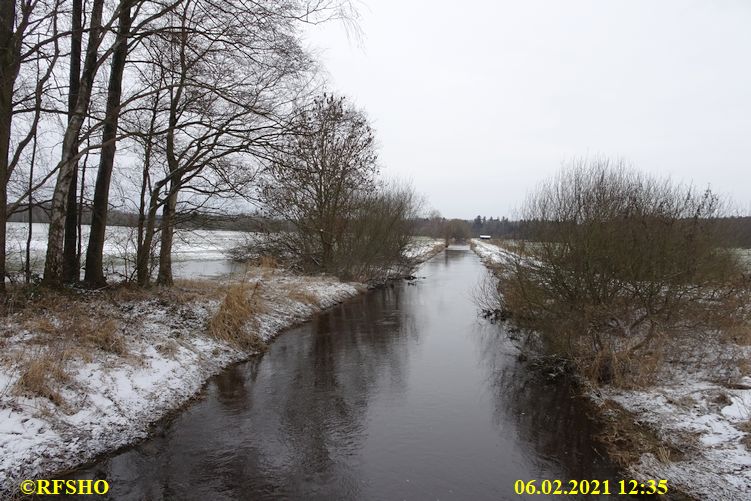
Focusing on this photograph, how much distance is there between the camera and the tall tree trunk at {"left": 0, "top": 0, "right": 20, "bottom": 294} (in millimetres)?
8211

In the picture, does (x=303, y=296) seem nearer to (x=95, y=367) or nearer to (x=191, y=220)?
(x=191, y=220)

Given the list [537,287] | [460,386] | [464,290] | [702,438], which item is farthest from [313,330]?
[464,290]

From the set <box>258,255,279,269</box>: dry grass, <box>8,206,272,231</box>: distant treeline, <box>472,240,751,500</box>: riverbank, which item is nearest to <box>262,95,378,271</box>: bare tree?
<box>258,255,279,269</box>: dry grass

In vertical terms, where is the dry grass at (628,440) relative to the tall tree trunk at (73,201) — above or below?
below

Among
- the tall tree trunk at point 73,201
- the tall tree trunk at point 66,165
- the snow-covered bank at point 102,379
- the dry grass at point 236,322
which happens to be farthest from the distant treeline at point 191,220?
the snow-covered bank at point 102,379

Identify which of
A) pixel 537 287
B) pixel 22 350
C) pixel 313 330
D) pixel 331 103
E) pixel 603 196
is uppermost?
pixel 331 103

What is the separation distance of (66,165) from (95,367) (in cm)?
541

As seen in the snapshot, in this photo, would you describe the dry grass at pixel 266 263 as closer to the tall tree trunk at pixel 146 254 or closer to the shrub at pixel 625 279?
the tall tree trunk at pixel 146 254

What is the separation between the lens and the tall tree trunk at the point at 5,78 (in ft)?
26.9

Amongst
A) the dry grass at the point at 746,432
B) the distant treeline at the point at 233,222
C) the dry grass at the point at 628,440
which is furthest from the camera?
the distant treeline at the point at 233,222

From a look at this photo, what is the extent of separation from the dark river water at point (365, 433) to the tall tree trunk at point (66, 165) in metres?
4.77

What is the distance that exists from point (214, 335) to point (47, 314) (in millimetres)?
3180

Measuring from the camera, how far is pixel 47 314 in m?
8.24

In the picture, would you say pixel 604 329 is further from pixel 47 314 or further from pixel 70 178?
pixel 70 178
